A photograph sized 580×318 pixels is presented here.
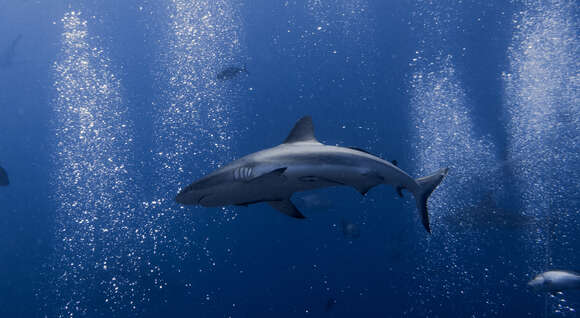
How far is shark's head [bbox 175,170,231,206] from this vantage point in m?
2.78

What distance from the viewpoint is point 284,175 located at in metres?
2.83

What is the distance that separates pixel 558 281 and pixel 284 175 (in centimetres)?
778

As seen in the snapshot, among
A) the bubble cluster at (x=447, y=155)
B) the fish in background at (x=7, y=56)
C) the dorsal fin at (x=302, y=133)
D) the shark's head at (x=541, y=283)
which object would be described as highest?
the fish in background at (x=7, y=56)

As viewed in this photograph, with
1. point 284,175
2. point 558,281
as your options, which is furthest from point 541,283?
point 284,175

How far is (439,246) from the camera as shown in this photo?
31.0 metres

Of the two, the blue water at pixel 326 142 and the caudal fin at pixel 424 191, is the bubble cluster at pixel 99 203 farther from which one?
the caudal fin at pixel 424 191

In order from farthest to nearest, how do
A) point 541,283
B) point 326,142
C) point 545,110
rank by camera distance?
point 326,142 → point 545,110 → point 541,283

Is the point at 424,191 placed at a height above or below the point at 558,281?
above

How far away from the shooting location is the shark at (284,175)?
277 centimetres

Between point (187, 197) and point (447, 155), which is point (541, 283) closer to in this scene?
point (187, 197)

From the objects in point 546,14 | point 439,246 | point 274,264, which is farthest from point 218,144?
point 546,14

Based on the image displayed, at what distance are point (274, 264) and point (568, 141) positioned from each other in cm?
2269

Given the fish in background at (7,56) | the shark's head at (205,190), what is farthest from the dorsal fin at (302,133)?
the fish in background at (7,56)

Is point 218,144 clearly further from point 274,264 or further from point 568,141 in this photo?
point 568,141
